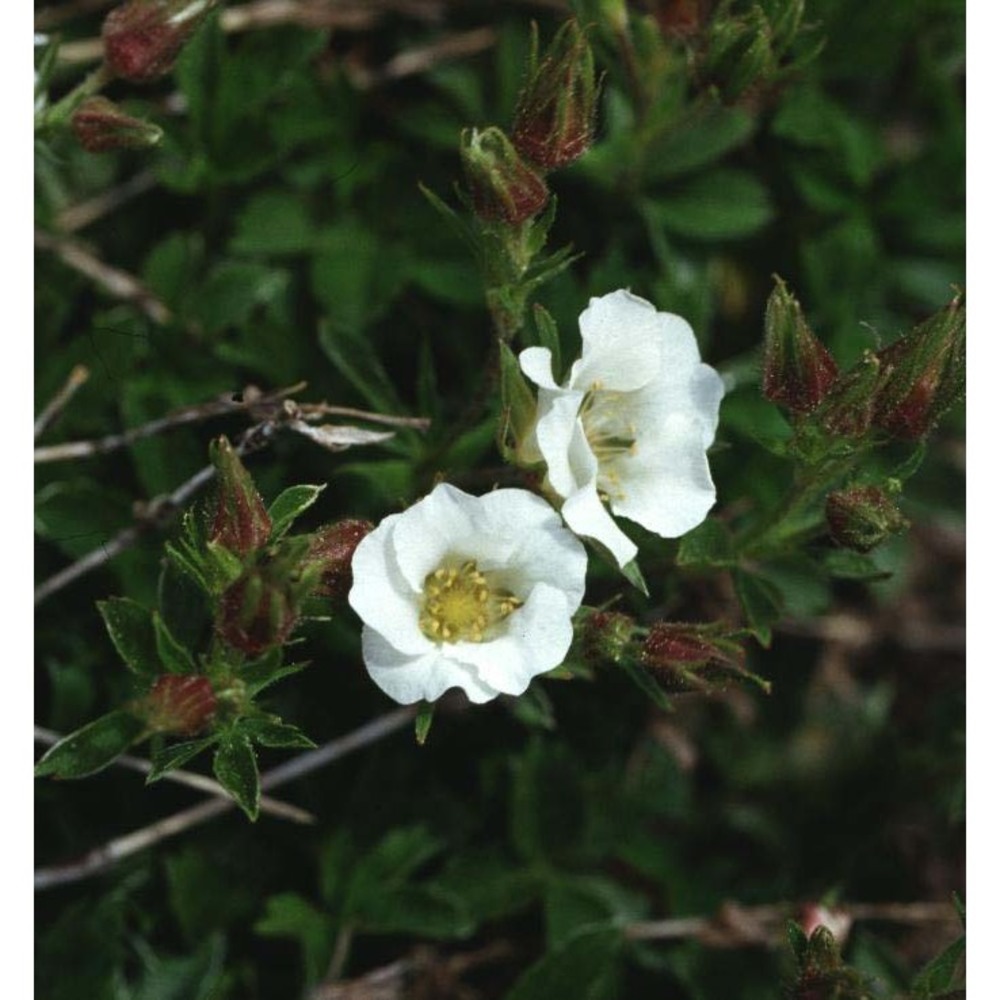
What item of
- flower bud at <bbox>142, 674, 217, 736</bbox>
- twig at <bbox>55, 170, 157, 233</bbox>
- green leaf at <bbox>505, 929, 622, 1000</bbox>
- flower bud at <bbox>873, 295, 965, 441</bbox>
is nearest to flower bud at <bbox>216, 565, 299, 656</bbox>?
flower bud at <bbox>142, 674, 217, 736</bbox>

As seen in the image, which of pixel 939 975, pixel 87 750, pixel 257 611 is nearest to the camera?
pixel 257 611

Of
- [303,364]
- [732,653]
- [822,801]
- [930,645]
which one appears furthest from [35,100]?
[930,645]

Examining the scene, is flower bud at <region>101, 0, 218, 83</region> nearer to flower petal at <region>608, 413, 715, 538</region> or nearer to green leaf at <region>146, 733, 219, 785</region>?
flower petal at <region>608, 413, 715, 538</region>

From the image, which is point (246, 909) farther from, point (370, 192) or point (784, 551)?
point (370, 192)

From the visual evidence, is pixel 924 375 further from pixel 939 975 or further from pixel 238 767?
pixel 238 767

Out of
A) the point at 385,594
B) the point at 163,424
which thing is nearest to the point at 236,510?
the point at 385,594
